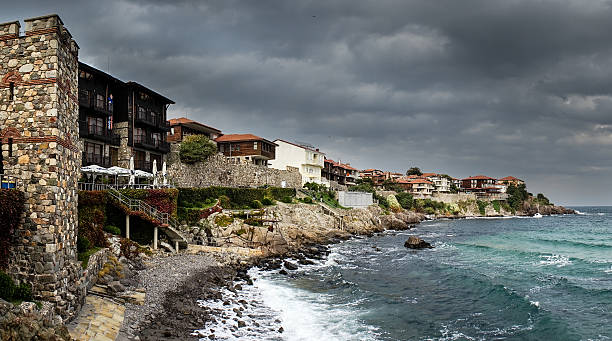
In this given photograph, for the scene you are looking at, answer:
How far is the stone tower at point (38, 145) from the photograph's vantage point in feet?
46.3

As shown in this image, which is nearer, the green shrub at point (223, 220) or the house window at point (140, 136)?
the green shrub at point (223, 220)

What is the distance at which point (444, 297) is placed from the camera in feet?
82.3

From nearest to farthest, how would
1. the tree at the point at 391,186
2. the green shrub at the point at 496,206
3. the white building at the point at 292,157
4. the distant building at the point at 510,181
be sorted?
the white building at the point at 292,157 < the tree at the point at 391,186 < the green shrub at the point at 496,206 < the distant building at the point at 510,181

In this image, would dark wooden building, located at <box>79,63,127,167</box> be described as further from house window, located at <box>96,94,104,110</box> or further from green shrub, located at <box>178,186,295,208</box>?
green shrub, located at <box>178,186,295,208</box>

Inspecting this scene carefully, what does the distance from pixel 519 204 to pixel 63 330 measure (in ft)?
507

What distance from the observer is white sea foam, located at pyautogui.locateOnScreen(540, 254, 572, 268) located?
36.9 m

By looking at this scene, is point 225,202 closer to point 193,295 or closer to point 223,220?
point 223,220

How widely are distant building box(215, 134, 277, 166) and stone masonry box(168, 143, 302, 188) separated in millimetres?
4970

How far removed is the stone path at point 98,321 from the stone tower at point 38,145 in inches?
28.8

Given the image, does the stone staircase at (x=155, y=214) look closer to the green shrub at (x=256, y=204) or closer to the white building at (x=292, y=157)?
the green shrub at (x=256, y=204)

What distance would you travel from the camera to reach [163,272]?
25078 mm

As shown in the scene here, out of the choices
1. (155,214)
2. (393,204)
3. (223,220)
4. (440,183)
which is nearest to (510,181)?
(440,183)

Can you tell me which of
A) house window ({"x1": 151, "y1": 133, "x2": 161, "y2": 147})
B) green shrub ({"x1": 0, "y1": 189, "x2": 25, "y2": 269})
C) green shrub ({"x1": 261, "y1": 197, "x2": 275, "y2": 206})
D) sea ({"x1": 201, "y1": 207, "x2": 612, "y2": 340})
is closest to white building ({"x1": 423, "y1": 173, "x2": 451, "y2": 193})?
green shrub ({"x1": 261, "y1": 197, "x2": 275, "y2": 206})

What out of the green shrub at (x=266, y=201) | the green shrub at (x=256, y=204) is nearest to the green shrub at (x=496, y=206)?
the green shrub at (x=266, y=201)
